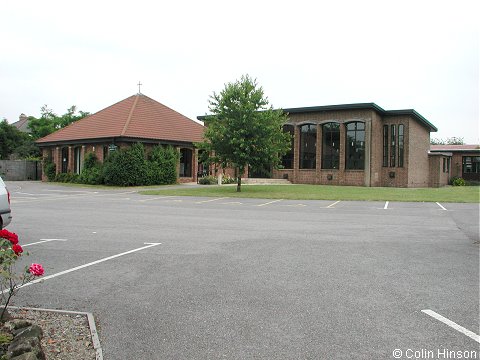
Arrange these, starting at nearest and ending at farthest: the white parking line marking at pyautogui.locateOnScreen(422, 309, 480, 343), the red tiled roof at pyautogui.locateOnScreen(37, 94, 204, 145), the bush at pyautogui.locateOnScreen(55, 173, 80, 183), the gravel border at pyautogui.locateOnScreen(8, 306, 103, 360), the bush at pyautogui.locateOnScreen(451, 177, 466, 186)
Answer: the gravel border at pyautogui.locateOnScreen(8, 306, 103, 360) → the white parking line marking at pyautogui.locateOnScreen(422, 309, 480, 343) → the red tiled roof at pyautogui.locateOnScreen(37, 94, 204, 145) → the bush at pyautogui.locateOnScreen(55, 173, 80, 183) → the bush at pyautogui.locateOnScreen(451, 177, 466, 186)

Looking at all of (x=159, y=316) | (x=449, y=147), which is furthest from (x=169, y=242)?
(x=449, y=147)

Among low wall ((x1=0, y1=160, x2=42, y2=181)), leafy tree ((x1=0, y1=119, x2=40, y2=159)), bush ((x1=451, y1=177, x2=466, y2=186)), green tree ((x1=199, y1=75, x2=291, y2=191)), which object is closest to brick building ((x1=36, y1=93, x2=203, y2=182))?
low wall ((x1=0, y1=160, x2=42, y2=181))

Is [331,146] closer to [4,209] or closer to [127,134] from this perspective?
[127,134]

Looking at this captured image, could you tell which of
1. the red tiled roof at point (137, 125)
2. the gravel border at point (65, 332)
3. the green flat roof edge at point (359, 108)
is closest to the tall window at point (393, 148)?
the green flat roof edge at point (359, 108)

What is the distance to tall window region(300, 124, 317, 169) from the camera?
41.2 meters

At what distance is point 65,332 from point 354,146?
37.4 meters

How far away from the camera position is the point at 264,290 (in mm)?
5445

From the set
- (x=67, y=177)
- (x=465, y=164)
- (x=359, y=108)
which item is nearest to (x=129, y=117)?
(x=67, y=177)

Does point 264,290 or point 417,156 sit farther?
point 417,156

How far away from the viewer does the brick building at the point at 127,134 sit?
34.2 meters

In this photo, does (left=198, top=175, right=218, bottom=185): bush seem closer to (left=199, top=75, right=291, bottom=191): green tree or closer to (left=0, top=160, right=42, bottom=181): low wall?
(left=199, top=75, right=291, bottom=191): green tree

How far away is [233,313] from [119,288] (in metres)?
1.76

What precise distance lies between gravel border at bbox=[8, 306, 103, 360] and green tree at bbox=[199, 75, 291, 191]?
2113 centimetres

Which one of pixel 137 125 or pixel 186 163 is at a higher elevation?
pixel 137 125
